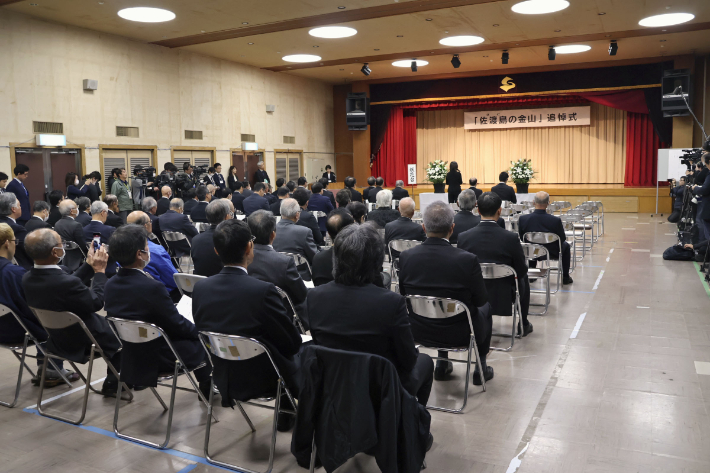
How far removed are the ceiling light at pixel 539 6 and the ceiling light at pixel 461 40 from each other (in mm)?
2483

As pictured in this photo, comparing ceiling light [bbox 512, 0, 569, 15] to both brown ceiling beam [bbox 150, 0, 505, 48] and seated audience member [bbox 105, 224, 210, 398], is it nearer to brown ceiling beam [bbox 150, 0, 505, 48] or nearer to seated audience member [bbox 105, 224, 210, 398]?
brown ceiling beam [bbox 150, 0, 505, 48]

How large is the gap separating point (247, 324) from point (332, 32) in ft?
36.3

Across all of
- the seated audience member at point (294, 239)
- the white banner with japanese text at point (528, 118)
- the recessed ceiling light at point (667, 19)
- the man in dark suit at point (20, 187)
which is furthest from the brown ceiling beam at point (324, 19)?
the white banner with japanese text at point (528, 118)

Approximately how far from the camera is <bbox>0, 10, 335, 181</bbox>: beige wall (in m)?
10.5

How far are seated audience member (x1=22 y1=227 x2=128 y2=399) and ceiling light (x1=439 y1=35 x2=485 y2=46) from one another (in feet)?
38.5

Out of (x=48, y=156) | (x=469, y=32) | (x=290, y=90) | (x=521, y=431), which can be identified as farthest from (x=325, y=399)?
(x=290, y=90)

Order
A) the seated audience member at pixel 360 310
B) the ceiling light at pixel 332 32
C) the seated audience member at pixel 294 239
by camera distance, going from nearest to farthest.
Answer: the seated audience member at pixel 360 310 < the seated audience member at pixel 294 239 < the ceiling light at pixel 332 32

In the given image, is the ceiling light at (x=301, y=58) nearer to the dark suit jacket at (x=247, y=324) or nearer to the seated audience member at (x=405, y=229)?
the seated audience member at (x=405, y=229)

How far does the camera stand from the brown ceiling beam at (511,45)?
42.5 ft

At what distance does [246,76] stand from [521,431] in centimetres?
1468

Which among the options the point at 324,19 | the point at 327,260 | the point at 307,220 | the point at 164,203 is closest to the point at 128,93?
the point at 164,203

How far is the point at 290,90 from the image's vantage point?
18297 millimetres

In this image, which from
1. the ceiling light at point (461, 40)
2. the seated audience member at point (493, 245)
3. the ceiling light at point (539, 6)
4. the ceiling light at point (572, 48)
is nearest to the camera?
the seated audience member at point (493, 245)

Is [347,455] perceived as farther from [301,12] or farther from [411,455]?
[301,12]
